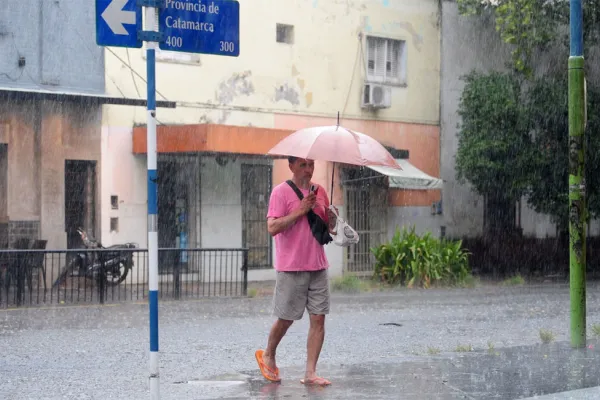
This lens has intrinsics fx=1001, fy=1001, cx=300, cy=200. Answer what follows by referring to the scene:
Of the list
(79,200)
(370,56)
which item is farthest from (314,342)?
(370,56)

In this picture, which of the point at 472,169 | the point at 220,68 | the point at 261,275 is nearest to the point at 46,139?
the point at 220,68

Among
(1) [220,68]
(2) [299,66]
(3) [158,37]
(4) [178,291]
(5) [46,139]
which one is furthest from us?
(2) [299,66]

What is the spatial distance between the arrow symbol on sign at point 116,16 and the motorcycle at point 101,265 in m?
10.2

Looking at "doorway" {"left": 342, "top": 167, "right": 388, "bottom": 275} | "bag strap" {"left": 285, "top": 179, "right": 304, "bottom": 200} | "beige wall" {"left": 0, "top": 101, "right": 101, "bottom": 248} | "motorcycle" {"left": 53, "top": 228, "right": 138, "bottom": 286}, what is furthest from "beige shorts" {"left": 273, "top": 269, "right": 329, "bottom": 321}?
"doorway" {"left": 342, "top": 167, "right": 388, "bottom": 275}

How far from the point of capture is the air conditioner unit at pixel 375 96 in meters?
25.1

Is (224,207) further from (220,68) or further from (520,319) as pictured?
(520,319)

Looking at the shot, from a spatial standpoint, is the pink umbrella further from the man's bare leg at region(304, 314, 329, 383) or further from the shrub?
the shrub

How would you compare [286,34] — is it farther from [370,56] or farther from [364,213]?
[364,213]

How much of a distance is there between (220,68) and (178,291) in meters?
6.60

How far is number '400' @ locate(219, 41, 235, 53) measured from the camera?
22.9ft

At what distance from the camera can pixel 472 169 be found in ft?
80.3

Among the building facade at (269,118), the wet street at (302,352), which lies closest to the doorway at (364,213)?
the building facade at (269,118)

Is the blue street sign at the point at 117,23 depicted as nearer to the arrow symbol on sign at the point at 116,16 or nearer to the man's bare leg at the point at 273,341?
the arrow symbol on sign at the point at 116,16

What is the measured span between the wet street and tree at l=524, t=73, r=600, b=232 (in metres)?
7.04
